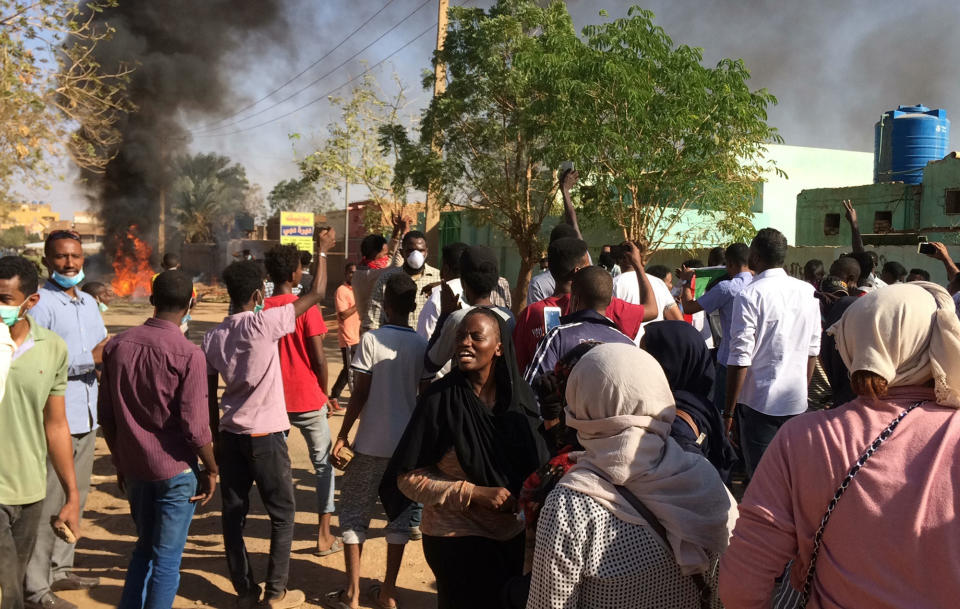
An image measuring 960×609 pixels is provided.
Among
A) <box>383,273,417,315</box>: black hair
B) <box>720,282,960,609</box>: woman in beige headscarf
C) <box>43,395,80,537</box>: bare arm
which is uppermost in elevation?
<box>383,273,417,315</box>: black hair

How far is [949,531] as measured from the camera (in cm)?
170

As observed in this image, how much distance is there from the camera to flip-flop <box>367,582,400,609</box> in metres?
4.31

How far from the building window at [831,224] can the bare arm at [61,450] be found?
1978 cm

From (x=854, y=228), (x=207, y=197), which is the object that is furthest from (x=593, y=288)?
(x=207, y=197)

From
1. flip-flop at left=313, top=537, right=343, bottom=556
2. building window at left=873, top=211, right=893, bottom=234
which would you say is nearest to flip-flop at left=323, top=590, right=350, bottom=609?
flip-flop at left=313, top=537, right=343, bottom=556

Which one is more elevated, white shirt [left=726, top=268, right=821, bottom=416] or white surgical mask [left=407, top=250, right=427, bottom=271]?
white surgical mask [left=407, top=250, right=427, bottom=271]

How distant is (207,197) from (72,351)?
49.1 metres

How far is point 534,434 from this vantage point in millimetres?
3088

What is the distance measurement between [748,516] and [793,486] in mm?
132

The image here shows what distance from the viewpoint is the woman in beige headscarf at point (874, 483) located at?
172 cm

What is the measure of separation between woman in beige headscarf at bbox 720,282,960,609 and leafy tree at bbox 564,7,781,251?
33.5ft

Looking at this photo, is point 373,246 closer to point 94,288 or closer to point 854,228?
point 94,288

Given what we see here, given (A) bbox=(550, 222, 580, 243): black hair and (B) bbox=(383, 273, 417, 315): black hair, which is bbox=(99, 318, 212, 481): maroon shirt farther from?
(A) bbox=(550, 222, 580, 243): black hair

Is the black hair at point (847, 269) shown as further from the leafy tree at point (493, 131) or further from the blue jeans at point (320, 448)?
the leafy tree at point (493, 131)
